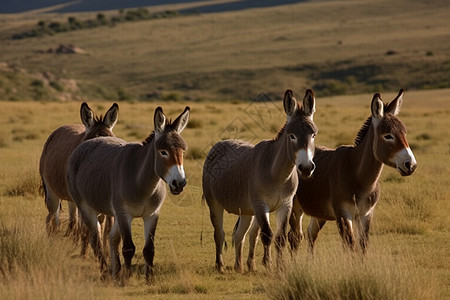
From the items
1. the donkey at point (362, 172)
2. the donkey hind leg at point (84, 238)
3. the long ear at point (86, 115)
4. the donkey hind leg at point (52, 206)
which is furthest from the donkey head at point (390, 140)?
the donkey hind leg at point (52, 206)

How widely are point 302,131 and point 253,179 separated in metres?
1.00

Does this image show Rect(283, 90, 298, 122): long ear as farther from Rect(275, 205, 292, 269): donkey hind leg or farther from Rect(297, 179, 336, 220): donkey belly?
Rect(297, 179, 336, 220): donkey belly

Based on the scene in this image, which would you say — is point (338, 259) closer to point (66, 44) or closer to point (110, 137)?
point (110, 137)

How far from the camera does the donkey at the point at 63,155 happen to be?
10.3m

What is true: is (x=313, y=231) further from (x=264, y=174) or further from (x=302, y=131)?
(x=302, y=131)

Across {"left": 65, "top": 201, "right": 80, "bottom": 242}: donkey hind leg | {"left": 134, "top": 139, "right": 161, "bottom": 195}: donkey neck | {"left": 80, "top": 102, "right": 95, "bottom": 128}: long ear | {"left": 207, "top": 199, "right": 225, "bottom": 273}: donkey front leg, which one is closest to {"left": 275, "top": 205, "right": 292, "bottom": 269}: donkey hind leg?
{"left": 207, "top": 199, "right": 225, "bottom": 273}: donkey front leg

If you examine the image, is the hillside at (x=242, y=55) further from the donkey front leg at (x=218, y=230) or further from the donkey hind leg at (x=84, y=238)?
the donkey front leg at (x=218, y=230)

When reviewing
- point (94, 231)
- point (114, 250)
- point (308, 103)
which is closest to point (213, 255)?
point (94, 231)

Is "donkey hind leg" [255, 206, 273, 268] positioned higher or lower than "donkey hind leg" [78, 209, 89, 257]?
higher

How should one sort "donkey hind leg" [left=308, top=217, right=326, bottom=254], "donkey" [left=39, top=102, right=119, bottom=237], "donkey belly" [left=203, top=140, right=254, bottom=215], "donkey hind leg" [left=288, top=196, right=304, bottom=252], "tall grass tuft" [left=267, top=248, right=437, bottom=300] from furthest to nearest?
1. "donkey" [left=39, top=102, right=119, bottom=237]
2. "donkey hind leg" [left=308, top=217, right=326, bottom=254]
3. "donkey hind leg" [left=288, top=196, right=304, bottom=252]
4. "donkey belly" [left=203, top=140, right=254, bottom=215]
5. "tall grass tuft" [left=267, top=248, right=437, bottom=300]

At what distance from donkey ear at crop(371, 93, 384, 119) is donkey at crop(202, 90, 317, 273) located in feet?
2.19

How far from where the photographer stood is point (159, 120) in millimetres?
8172

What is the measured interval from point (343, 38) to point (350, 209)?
330 feet

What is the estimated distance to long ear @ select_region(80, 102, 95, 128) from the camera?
10203mm
